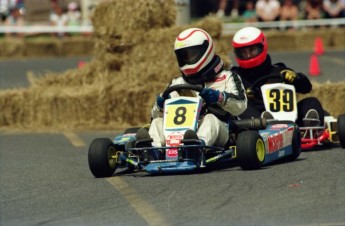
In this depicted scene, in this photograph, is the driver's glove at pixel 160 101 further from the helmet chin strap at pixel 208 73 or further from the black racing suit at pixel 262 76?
the black racing suit at pixel 262 76

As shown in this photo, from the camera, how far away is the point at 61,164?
10.7 meters

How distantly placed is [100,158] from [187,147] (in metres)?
0.81

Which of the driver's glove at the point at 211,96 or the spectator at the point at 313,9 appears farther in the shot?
the spectator at the point at 313,9

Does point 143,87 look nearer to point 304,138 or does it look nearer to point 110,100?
point 110,100

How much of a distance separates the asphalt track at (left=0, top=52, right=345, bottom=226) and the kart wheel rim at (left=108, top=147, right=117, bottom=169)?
0.40ft

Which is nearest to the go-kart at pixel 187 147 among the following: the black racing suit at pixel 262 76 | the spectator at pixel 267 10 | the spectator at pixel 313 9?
the black racing suit at pixel 262 76

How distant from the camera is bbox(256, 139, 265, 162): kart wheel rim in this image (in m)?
→ 9.34

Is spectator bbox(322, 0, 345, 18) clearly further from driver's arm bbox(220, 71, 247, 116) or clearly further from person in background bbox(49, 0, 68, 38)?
driver's arm bbox(220, 71, 247, 116)

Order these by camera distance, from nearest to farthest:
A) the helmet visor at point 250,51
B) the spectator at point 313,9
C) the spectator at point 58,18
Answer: the helmet visor at point 250,51, the spectator at point 313,9, the spectator at point 58,18

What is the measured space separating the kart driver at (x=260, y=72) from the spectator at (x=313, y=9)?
1602 centimetres

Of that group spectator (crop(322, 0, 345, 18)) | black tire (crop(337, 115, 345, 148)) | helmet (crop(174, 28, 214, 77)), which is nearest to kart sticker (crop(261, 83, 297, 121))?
black tire (crop(337, 115, 345, 148))

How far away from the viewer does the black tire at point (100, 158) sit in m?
9.35

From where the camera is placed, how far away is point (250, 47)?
37.2ft

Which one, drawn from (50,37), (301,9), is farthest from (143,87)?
(301,9)
